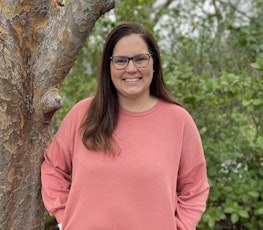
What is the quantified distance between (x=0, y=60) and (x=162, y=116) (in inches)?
31.9

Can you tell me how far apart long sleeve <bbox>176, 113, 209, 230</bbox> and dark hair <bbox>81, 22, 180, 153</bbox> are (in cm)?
23

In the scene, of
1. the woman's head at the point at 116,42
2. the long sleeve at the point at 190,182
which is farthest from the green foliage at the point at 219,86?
the woman's head at the point at 116,42

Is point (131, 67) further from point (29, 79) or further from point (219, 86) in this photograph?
point (219, 86)

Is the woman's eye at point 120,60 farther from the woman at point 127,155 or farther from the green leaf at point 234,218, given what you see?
the green leaf at point 234,218

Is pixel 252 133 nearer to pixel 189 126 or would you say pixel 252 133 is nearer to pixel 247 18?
pixel 189 126

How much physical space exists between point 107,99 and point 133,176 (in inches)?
16.9

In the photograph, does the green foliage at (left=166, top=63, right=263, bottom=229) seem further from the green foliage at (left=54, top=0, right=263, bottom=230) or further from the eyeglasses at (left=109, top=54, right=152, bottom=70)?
the eyeglasses at (left=109, top=54, right=152, bottom=70)

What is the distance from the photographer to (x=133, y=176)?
2.37 meters

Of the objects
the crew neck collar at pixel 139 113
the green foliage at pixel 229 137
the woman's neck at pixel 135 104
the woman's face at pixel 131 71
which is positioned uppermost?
the woman's face at pixel 131 71

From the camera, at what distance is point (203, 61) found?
4.95 m

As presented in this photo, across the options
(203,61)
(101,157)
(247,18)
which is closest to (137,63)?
(101,157)

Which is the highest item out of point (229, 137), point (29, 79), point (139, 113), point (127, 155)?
point (29, 79)

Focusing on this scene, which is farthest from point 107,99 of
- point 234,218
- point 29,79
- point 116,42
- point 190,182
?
point 234,218

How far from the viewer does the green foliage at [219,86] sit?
3.70 metres
